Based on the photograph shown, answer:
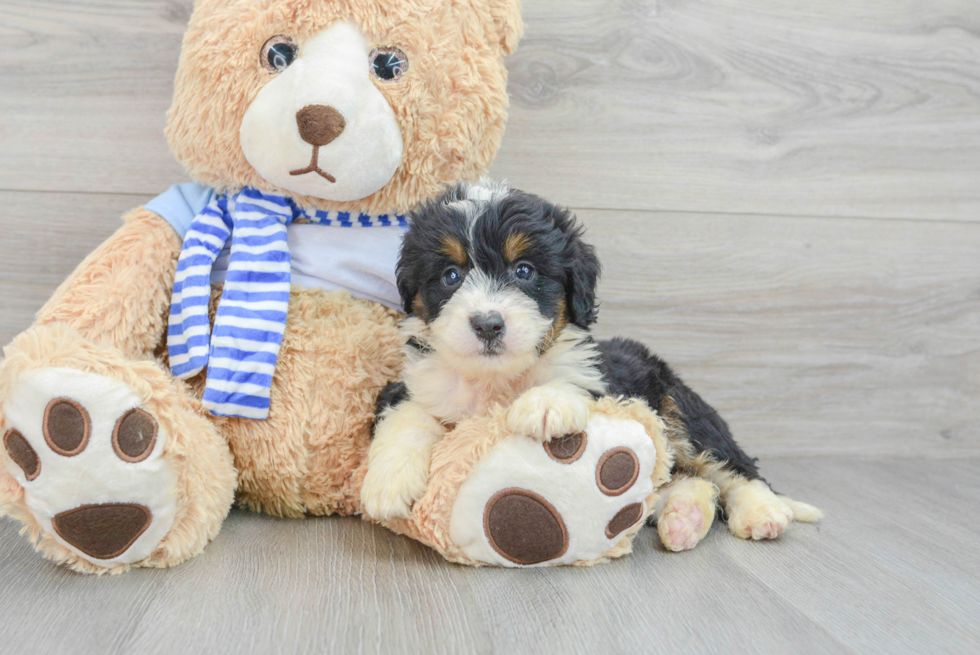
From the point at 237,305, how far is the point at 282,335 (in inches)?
4.7

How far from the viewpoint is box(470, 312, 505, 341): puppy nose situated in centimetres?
144

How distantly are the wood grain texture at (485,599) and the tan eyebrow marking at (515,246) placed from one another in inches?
24.9

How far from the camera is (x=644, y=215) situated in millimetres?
2449

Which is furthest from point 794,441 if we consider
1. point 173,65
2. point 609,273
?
point 173,65

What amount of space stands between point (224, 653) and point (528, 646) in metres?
0.48

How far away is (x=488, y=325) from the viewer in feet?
4.72

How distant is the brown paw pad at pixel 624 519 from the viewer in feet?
4.88

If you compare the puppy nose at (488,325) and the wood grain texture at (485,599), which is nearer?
the wood grain texture at (485,599)

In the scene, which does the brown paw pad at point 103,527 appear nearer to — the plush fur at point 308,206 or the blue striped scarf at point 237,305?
the plush fur at point 308,206

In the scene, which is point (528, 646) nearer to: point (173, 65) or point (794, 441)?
point (794, 441)

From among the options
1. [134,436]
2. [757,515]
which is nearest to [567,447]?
[757,515]

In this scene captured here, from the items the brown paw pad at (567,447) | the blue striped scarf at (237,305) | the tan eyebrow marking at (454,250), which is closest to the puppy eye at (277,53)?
the blue striped scarf at (237,305)

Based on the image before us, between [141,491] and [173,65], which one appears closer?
[141,491]

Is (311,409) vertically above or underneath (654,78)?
underneath
